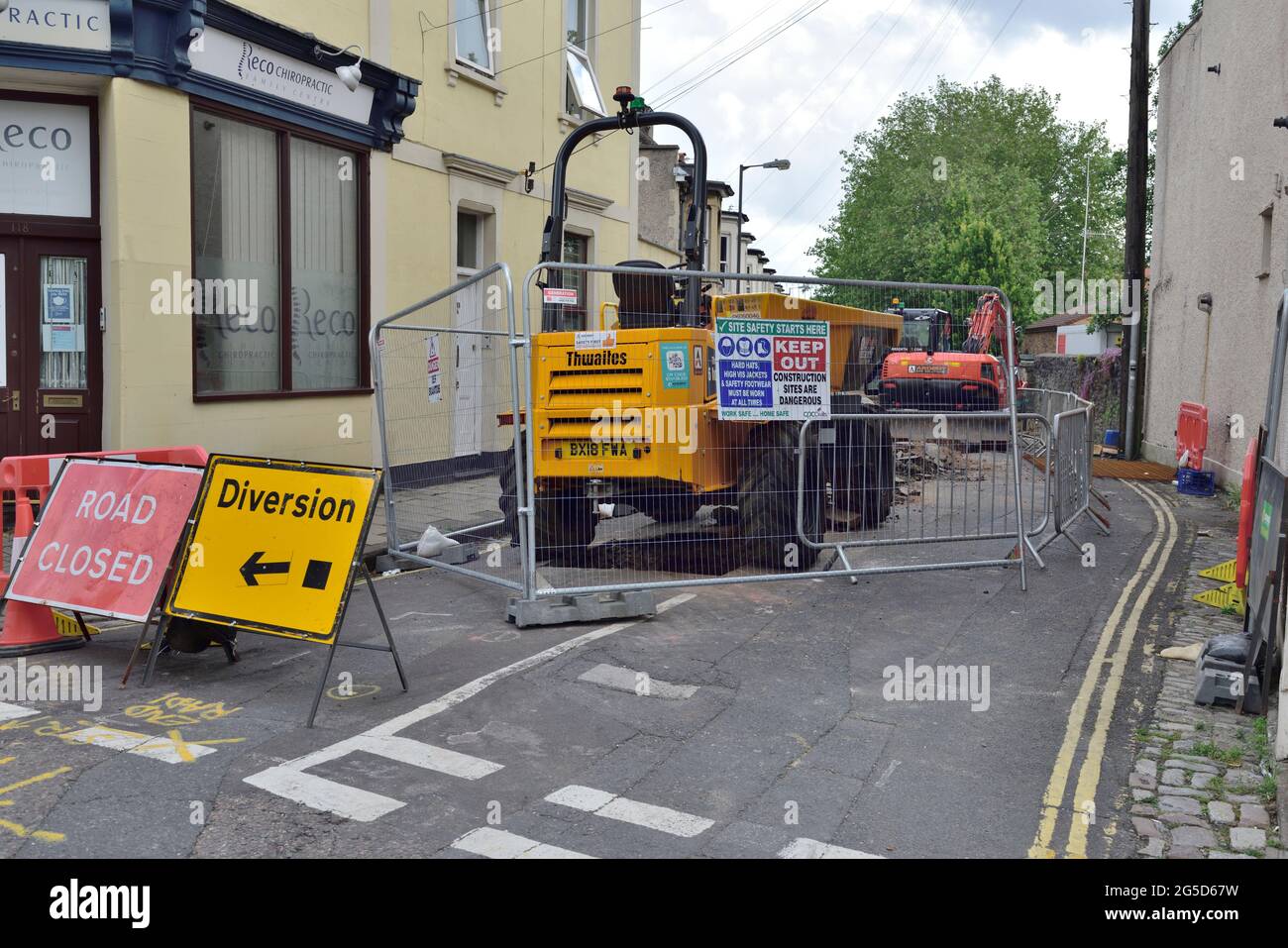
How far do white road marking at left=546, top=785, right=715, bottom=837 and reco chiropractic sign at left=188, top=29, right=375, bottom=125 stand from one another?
27.8 feet

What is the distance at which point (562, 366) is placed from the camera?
8914mm

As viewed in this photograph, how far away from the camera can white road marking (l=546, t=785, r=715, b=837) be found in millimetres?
4619

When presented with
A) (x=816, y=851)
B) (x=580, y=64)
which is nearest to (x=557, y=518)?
(x=816, y=851)

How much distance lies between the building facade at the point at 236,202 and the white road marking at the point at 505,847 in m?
5.09

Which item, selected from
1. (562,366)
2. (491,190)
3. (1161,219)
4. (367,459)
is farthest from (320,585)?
(1161,219)

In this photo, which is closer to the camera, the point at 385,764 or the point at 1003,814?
the point at 1003,814

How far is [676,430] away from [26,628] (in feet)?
14.8

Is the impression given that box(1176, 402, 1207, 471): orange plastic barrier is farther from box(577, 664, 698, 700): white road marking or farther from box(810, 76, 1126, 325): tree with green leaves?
box(810, 76, 1126, 325): tree with green leaves

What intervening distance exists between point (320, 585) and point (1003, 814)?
3.64m

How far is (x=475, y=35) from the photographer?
1553cm

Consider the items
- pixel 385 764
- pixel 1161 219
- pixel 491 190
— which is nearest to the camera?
pixel 385 764

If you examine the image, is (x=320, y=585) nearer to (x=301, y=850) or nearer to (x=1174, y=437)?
(x=301, y=850)

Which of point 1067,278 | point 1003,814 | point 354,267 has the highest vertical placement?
point 1067,278

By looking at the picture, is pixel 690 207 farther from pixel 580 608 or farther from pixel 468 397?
pixel 580 608
